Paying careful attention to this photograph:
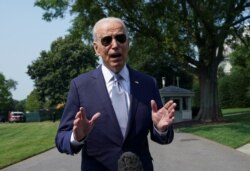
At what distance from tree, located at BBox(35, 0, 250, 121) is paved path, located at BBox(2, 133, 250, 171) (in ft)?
38.8

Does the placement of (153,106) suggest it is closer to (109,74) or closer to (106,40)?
(109,74)

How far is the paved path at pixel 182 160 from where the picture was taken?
41.3ft

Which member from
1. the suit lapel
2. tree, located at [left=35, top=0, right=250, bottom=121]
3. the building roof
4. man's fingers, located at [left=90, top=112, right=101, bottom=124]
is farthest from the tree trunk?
man's fingers, located at [left=90, top=112, right=101, bottom=124]

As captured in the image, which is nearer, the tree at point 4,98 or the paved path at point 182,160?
the paved path at point 182,160

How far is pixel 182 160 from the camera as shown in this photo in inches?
553

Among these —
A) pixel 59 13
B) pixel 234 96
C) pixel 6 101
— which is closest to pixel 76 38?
pixel 59 13

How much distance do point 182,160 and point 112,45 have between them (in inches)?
439

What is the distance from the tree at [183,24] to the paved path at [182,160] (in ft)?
38.8

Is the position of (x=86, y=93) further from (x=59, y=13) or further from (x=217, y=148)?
(x=59, y=13)

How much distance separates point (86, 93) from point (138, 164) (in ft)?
2.68

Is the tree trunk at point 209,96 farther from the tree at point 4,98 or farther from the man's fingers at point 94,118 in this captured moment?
the tree at point 4,98

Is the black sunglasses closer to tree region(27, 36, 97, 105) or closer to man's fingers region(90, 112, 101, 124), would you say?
man's fingers region(90, 112, 101, 124)

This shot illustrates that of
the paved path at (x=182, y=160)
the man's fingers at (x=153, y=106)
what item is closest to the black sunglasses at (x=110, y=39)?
the man's fingers at (x=153, y=106)

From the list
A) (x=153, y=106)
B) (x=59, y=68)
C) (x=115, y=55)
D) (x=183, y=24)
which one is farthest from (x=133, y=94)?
(x=59, y=68)
